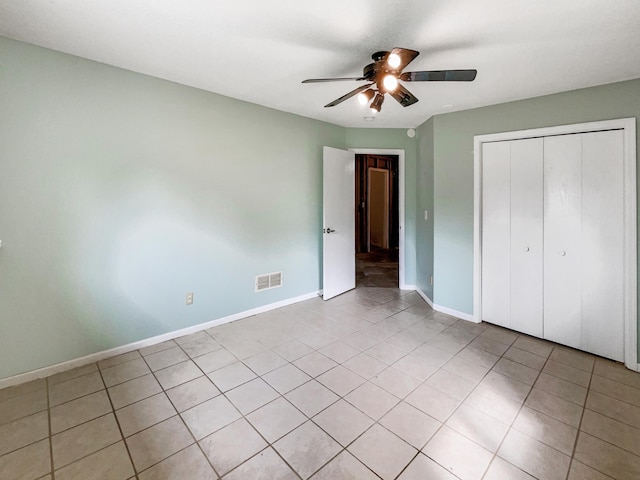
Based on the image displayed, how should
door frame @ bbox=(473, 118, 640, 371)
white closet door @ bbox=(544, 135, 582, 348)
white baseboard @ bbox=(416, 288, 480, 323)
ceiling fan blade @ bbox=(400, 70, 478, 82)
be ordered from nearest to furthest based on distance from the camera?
ceiling fan blade @ bbox=(400, 70, 478, 82) → door frame @ bbox=(473, 118, 640, 371) → white closet door @ bbox=(544, 135, 582, 348) → white baseboard @ bbox=(416, 288, 480, 323)

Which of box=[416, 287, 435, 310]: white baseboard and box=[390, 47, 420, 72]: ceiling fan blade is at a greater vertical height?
box=[390, 47, 420, 72]: ceiling fan blade

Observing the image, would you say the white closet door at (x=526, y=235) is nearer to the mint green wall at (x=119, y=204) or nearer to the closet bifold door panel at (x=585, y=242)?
the closet bifold door panel at (x=585, y=242)

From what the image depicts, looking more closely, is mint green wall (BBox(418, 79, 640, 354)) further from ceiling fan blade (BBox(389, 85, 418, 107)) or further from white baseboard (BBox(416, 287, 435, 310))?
ceiling fan blade (BBox(389, 85, 418, 107))

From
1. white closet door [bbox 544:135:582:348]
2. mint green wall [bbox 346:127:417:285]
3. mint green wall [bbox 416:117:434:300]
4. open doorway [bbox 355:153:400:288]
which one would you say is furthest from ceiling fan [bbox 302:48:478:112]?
open doorway [bbox 355:153:400:288]

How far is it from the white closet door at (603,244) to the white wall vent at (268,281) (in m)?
3.14

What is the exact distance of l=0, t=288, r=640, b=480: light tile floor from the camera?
1.54 meters

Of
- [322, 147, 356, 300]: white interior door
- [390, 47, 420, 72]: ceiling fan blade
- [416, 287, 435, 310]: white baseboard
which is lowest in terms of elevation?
[416, 287, 435, 310]: white baseboard

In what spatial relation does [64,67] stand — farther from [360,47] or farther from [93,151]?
[360,47]

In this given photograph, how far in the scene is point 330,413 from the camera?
1.92 meters

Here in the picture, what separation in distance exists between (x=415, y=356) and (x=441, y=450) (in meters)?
1.03

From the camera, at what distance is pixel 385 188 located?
806 centimetres

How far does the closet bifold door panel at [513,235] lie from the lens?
2.99m

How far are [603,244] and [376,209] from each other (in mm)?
5756

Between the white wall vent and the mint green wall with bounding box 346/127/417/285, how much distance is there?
210 cm
